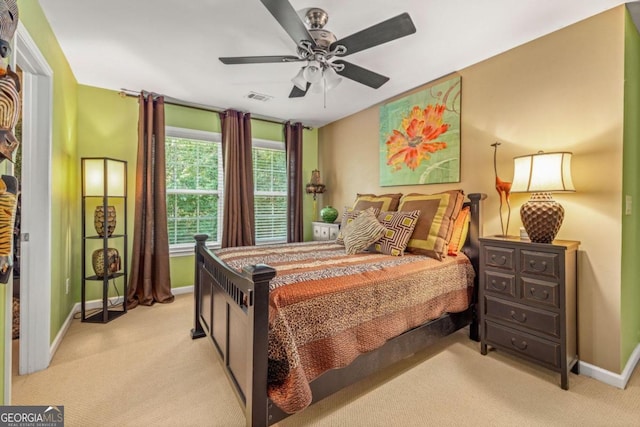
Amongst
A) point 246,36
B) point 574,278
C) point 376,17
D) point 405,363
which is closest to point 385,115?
point 376,17

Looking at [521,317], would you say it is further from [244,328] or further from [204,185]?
[204,185]

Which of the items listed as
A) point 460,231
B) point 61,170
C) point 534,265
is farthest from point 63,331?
point 534,265

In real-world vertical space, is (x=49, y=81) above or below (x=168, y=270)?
above

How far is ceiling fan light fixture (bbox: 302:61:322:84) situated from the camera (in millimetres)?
2199

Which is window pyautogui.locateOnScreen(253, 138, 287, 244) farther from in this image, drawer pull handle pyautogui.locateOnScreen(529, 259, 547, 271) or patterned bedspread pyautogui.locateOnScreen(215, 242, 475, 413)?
drawer pull handle pyautogui.locateOnScreen(529, 259, 547, 271)

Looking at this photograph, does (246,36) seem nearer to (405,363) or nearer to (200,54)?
(200,54)

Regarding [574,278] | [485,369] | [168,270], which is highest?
[574,278]

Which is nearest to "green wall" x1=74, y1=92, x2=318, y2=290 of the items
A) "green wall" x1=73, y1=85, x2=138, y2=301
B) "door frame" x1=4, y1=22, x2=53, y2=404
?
A: "green wall" x1=73, y1=85, x2=138, y2=301

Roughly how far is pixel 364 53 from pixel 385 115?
1.20 m

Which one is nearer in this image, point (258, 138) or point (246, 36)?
point (246, 36)

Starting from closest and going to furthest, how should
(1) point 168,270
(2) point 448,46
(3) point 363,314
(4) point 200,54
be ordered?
(3) point 363,314 → (2) point 448,46 → (4) point 200,54 → (1) point 168,270

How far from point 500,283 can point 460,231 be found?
0.57 m

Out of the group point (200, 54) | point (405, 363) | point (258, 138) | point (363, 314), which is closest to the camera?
point (363, 314)

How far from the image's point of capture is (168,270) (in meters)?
3.54
